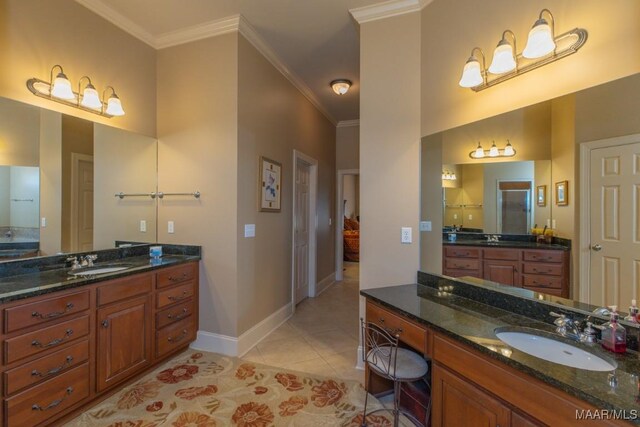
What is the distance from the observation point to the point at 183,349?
283 centimetres

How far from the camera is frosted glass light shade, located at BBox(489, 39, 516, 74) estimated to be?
1597mm

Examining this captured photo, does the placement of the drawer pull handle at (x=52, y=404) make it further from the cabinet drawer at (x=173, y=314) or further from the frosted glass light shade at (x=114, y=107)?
the frosted glass light shade at (x=114, y=107)

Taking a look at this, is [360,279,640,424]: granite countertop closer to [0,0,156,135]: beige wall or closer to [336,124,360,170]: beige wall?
[0,0,156,135]: beige wall

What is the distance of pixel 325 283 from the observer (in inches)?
209

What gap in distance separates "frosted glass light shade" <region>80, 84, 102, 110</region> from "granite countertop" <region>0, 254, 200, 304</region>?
4.23 ft

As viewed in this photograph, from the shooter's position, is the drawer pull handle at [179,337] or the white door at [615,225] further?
the drawer pull handle at [179,337]

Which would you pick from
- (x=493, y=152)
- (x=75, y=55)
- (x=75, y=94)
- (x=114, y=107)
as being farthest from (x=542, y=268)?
(x=75, y=55)

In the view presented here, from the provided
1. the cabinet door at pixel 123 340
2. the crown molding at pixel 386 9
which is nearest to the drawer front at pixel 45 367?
the cabinet door at pixel 123 340

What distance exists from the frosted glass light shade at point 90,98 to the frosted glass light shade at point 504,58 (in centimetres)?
286

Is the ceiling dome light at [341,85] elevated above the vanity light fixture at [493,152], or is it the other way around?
the ceiling dome light at [341,85]

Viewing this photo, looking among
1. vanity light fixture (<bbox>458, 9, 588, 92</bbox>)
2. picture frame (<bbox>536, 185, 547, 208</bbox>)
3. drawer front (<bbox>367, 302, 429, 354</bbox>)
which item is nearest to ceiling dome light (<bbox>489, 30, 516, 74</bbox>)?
vanity light fixture (<bbox>458, 9, 588, 92</bbox>)

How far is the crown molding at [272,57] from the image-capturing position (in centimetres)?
278

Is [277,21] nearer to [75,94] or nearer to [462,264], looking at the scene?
[75,94]

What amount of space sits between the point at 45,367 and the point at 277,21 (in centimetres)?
304
